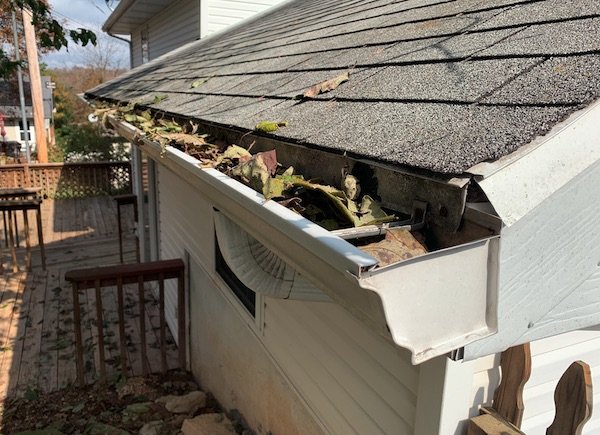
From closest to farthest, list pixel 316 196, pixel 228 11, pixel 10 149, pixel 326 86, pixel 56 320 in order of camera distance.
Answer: pixel 316 196 → pixel 326 86 → pixel 56 320 → pixel 228 11 → pixel 10 149

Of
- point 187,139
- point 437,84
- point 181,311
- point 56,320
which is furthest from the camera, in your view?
point 56,320

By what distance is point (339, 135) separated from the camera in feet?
6.07

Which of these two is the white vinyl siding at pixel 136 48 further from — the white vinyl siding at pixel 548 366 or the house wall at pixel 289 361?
the white vinyl siding at pixel 548 366

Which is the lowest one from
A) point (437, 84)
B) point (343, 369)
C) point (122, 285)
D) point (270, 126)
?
point (122, 285)

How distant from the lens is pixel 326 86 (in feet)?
8.47

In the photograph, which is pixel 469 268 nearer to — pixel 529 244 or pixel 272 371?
pixel 529 244

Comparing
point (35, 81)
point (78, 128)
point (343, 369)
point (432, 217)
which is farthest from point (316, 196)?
point (78, 128)

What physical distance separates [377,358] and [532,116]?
3.82ft

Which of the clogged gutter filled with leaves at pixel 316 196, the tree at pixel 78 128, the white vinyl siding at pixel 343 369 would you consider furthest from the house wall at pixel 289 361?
the tree at pixel 78 128

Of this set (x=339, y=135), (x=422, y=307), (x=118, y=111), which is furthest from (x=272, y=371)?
(x=118, y=111)

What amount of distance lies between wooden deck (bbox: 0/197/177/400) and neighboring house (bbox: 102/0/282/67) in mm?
4813

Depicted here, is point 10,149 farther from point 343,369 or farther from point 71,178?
point 343,369

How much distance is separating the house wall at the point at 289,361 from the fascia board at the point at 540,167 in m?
0.79

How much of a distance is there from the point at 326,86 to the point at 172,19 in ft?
32.1
